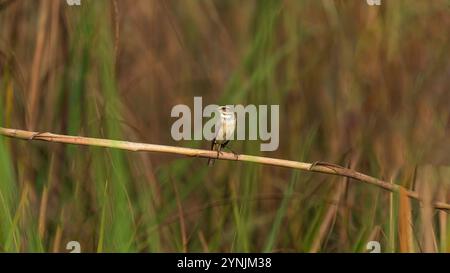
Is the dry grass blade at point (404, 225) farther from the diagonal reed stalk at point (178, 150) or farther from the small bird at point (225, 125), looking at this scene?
the small bird at point (225, 125)

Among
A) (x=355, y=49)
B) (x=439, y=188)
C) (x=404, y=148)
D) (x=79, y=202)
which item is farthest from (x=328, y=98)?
(x=79, y=202)

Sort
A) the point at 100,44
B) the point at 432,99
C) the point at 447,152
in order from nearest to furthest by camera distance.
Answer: the point at 100,44, the point at 447,152, the point at 432,99

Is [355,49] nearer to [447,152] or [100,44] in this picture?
[447,152]

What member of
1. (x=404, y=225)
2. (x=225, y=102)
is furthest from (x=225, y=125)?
(x=404, y=225)

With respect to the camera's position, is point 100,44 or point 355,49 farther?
point 355,49

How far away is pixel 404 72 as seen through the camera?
106 inches

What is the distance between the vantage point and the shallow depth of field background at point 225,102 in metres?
2.22

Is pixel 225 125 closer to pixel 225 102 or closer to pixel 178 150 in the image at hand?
pixel 225 102

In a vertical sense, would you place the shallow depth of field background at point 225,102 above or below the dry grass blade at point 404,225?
above

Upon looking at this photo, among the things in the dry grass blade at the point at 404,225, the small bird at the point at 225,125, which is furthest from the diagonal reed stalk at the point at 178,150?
the small bird at the point at 225,125

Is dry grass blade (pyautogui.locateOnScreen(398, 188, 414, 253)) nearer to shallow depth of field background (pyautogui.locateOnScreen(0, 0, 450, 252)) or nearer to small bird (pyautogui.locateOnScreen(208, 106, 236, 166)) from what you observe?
shallow depth of field background (pyautogui.locateOnScreen(0, 0, 450, 252))

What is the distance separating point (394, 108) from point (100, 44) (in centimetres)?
104

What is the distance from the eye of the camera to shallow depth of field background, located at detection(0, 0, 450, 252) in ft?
7.30
